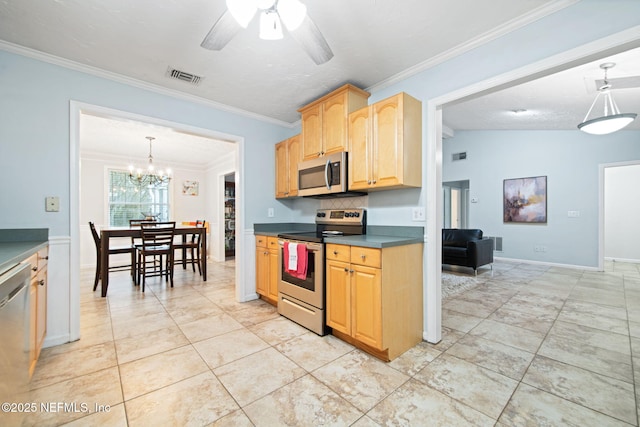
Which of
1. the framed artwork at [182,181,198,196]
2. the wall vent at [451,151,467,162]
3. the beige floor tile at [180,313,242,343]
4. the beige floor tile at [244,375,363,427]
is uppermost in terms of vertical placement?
the wall vent at [451,151,467,162]

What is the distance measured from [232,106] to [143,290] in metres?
2.87

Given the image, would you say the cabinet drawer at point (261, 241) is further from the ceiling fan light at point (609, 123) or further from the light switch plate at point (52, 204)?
the ceiling fan light at point (609, 123)

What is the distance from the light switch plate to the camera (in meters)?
2.21

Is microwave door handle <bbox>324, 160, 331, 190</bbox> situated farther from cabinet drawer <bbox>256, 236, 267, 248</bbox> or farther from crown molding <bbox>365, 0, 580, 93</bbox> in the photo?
cabinet drawer <bbox>256, 236, 267, 248</bbox>

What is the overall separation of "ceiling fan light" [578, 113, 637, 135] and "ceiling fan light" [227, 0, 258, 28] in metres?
4.15

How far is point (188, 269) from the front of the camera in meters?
5.42

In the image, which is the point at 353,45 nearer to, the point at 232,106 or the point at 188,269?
the point at 232,106

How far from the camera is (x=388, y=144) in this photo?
2.23m

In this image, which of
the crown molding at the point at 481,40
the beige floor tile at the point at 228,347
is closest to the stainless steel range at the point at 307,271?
the beige floor tile at the point at 228,347

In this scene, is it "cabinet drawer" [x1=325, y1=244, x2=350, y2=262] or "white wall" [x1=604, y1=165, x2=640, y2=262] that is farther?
"white wall" [x1=604, y1=165, x2=640, y2=262]

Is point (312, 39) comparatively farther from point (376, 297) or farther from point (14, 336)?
point (14, 336)

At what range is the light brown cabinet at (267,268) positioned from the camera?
10.1 feet

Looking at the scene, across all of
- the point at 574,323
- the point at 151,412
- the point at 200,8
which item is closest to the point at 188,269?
the point at 151,412

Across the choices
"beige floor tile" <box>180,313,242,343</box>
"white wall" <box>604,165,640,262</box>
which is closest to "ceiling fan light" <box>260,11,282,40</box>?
"beige floor tile" <box>180,313,242,343</box>
